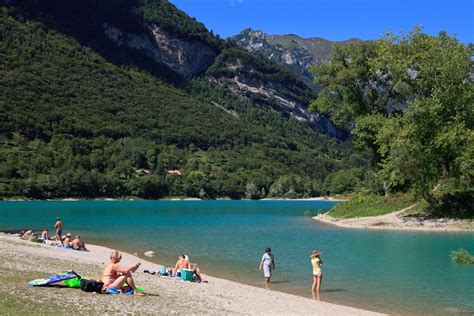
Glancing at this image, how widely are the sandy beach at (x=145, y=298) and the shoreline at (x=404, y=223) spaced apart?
3525 centimetres

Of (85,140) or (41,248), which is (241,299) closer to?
(41,248)

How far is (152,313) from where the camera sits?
15086 mm

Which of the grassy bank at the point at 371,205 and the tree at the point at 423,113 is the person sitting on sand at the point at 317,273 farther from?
the grassy bank at the point at 371,205

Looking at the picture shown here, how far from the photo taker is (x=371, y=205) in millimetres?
65312

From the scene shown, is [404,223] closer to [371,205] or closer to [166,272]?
[371,205]

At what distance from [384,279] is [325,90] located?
48.1 metres

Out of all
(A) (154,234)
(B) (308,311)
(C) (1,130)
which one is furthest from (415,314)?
(C) (1,130)

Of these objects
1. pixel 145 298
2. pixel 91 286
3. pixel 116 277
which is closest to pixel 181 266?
pixel 116 277

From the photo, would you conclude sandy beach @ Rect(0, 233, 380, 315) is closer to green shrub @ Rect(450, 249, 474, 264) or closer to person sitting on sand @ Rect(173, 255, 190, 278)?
person sitting on sand @ Rect(173, 255, 190, 278)

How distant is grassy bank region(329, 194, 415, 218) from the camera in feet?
204

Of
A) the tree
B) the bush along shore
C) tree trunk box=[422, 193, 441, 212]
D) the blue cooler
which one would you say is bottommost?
the blue cooler

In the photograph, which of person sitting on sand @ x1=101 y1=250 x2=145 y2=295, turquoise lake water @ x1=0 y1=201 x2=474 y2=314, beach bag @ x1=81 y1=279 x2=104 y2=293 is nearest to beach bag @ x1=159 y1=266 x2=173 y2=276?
turquoise lake water @ x1=0 y1=201 x2=474 y2=314

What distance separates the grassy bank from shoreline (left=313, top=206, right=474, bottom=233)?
103cm

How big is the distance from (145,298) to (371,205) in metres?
51.8
